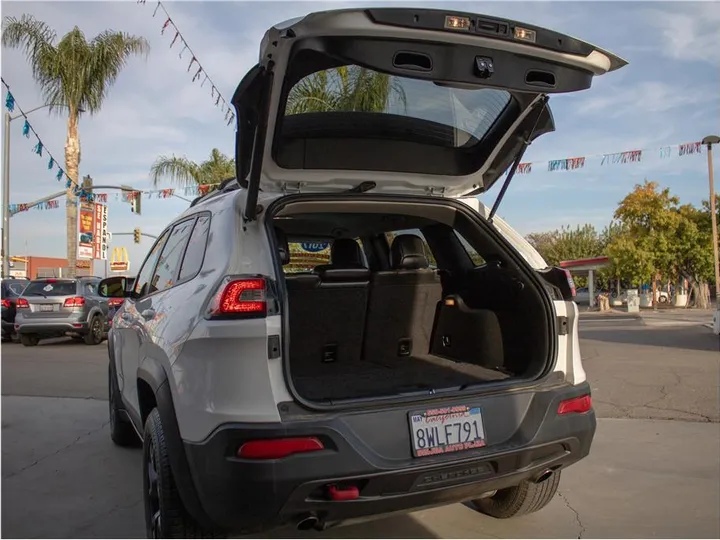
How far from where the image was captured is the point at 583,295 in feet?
152

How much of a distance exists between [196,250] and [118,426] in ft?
8.82

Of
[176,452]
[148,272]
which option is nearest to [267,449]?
[176,452]

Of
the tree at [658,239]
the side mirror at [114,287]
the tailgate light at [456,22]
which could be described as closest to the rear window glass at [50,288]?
the side mirror at [114,287]

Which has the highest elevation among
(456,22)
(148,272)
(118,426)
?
(456,22)

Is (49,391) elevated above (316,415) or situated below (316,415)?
below

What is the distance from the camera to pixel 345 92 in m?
2.92

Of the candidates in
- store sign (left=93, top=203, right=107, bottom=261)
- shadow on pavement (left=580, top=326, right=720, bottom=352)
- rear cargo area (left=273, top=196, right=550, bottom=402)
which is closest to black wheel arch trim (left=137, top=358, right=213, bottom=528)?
rear cargo area (left=273, top=196, right=550, bottom=402)

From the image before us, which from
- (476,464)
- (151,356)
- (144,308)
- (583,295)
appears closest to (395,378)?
(476,464)

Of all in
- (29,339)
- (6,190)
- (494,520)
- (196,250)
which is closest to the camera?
(196,250)

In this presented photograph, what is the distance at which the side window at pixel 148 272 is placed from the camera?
4233 mm

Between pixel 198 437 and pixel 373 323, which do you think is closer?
pixel 198 437

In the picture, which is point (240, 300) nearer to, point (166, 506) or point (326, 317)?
point (166, 506)

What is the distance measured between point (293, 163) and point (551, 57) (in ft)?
4.36

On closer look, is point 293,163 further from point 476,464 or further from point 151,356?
point 476,464
